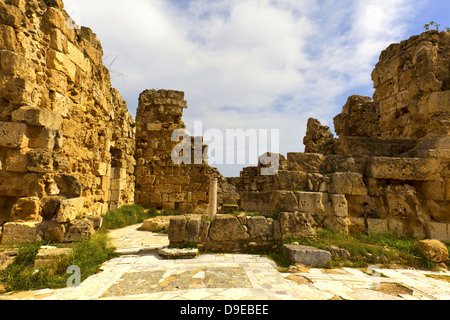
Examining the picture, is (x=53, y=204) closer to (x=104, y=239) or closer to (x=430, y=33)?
(x=104, y=239)

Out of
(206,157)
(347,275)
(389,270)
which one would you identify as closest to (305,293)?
(347,275)

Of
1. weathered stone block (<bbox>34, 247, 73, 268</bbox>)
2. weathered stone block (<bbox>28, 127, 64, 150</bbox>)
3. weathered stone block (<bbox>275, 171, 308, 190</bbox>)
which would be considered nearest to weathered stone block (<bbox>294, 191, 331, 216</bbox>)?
weathered stone block (<bbox>275, 171, 308, 190</bbox>)

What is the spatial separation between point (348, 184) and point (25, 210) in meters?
6.57

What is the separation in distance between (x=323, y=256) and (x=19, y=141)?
600 centimetres

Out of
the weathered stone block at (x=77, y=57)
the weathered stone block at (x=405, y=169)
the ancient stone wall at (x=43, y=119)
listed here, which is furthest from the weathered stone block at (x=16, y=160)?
the weathered stone block at (x=405, y=169)

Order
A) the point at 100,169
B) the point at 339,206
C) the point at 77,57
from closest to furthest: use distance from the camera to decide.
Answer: the point at 339,206 → the point at 77,57 → the point at 100,169

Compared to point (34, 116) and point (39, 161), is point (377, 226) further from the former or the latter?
point (34, 116)

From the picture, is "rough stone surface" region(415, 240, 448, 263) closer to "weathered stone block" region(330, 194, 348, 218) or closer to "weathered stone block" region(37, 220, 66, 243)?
"weathered stone block" region(330, 194, 348, 218)

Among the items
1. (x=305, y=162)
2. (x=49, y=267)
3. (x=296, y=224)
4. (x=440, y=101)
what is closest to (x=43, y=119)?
(x=49, y=267)

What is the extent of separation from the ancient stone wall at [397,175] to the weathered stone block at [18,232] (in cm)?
478

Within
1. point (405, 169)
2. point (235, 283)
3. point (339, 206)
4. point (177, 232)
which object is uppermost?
point (405, 169)

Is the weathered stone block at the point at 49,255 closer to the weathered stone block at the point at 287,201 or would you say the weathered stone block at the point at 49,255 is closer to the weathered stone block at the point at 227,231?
the weathered stone block at the point at 227,231

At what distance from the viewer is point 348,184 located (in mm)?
5762

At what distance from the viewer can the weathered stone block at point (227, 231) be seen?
5406mm
